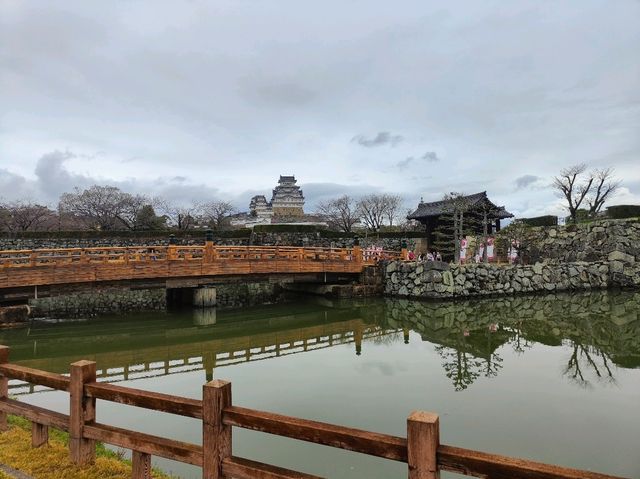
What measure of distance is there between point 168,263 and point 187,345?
495 cm

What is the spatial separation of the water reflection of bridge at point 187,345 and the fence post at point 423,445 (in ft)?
22.6

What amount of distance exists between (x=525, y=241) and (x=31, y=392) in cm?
2801

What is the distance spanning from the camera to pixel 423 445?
212 centimetres

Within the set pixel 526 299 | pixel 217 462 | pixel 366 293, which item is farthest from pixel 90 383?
pixel 526 299

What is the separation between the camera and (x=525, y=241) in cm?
2825

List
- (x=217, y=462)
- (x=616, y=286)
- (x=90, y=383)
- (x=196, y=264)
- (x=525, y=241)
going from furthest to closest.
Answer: (x=525, y=241) → (x=616, y=286) → (x=196, y=264) → (x=90, y=383) → (x=217, y=462)

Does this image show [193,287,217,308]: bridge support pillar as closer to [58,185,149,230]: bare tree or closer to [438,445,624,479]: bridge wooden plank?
[438,445,624,479]: bridge wooden plank

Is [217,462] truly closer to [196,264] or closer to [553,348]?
[553,348]

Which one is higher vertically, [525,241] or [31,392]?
[525,241]

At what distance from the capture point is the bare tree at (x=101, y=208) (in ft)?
120

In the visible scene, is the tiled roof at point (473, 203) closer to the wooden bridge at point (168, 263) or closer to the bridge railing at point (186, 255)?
the bridge railing at point (186, 255)

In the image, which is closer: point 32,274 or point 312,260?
point 32,274

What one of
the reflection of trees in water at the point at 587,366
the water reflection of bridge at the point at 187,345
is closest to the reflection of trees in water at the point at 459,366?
the reflection of trees in water at the point at 587,366

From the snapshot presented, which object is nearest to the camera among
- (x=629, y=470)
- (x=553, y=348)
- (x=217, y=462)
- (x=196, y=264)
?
(x=217, y=462)
